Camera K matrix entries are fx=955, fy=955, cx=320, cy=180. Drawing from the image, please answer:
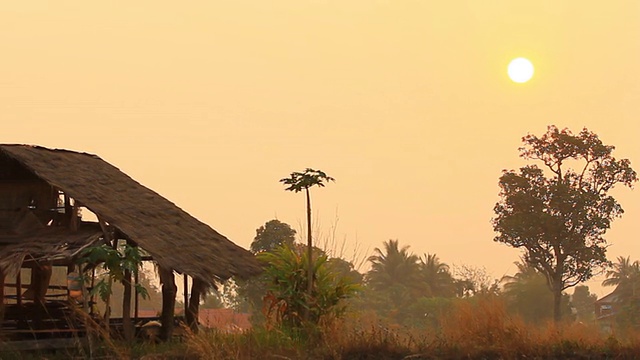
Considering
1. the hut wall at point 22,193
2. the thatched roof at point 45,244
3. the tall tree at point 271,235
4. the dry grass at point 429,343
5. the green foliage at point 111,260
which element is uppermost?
the tall tree at point 271,235

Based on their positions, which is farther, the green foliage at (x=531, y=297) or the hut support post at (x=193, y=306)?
the green foliage at (x=531, y=297)

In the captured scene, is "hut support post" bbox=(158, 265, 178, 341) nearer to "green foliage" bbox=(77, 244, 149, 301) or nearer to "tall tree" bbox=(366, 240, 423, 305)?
"green foliage" bbox=(77, 244, 149, 301)

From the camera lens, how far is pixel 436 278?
65062 millimetres

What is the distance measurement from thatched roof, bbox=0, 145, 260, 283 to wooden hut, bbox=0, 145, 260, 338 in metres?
0.03

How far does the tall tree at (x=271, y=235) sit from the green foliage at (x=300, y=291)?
76.1ft

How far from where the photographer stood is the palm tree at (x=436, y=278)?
64400 mm

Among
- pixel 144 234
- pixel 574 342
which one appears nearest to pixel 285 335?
pixel 144 234

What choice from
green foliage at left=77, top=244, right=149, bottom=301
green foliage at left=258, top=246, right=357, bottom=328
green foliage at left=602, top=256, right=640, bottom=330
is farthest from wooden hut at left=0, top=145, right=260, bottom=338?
green foliage at left=602, top=256, right=640, bottom=330

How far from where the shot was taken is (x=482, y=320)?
17969 mm

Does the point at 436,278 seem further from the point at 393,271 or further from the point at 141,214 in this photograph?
the point at 141,214

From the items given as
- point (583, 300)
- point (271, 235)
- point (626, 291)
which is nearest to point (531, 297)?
point (626, 291)

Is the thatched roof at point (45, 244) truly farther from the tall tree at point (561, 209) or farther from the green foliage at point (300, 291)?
the tall tree at point (561, 209)

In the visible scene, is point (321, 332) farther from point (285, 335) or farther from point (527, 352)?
point (527, 352)

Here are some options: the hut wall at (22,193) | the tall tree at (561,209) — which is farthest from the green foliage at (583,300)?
the hut wall at (22,193)
